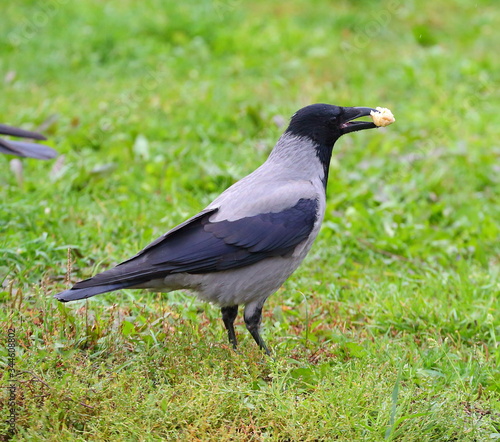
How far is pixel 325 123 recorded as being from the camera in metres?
4.44

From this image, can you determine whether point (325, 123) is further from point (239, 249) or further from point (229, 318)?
point (229, 318)

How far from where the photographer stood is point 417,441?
10.7 ft

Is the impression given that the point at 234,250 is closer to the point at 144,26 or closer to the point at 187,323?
the point at 187,323

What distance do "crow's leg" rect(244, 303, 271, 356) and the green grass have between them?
113 millimetres

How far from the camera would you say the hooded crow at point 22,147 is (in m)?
5.18

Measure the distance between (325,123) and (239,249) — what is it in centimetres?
102

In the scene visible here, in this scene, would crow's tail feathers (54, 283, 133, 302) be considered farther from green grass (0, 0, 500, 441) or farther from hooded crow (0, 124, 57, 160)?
hooded crow (0, 124, 57, 160)

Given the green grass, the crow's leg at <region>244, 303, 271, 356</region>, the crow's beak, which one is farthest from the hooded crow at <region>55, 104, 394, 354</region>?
the crow's beak

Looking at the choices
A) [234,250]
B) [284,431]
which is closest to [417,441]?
[284,431]

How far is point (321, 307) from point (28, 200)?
8.17 feet

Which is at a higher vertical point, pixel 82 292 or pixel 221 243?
pixel 221 243

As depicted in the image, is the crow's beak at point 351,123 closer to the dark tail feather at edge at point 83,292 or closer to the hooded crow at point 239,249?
the hooded crow at point 239,249

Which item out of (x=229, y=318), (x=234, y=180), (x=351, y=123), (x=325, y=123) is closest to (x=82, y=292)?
(x=229, y=318)

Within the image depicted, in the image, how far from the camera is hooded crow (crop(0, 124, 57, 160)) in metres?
5.18
